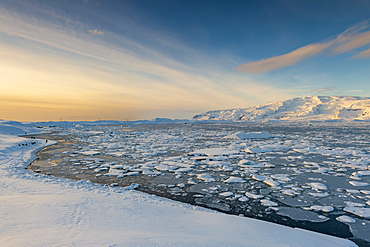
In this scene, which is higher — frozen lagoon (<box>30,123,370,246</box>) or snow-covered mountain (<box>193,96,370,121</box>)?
snow-covered mountain (<box>193,96,370,121</box>)

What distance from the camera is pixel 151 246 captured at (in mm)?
2199

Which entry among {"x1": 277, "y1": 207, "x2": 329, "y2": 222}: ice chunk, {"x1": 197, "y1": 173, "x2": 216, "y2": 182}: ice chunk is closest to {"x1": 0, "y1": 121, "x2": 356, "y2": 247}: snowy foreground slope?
{"x1": 277, "y1": 207, "x2": 329, "y2": 222}: ice chunk

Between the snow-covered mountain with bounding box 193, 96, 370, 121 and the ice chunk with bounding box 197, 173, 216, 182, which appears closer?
the ice chunk with bounding box 197, 173, 216, 182

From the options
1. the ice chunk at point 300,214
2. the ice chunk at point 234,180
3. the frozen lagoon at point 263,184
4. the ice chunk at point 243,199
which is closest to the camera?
the ice chunk at point 300,214

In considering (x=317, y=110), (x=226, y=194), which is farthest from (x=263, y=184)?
(x=317, y=110)

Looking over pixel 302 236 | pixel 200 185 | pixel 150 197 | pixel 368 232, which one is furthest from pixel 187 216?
pixel 368 232

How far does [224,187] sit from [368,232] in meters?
3.34

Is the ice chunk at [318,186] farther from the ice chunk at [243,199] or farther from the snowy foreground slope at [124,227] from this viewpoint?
the snowy foreground slope at [124,227]

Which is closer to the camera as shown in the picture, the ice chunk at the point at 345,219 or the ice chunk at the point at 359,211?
the ice chunk at the point at 345,219

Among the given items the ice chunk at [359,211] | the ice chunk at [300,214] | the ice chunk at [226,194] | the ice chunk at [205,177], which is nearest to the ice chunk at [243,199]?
the ice chunk at [226,194]

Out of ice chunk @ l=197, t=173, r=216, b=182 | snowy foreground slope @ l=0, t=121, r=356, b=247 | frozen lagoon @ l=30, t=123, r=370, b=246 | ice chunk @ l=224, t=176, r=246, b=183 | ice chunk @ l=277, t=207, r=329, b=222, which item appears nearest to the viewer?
snowy foreground slope @ l=0, t=121, r=356, b=247

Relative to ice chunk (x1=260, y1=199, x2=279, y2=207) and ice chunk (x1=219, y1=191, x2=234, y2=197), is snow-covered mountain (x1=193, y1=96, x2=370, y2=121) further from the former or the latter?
ice chunk (x1=260, y1=199, x2=279, y2=207)

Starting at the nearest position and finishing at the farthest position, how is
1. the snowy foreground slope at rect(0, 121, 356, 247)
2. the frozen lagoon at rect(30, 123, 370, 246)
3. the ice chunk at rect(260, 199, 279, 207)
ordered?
the snowy foreground slope at rect(0, 121, 356, 247), the frozen lagoon at rect(30, 123, 370, 246), the ice chunk at rect(260, 199, 279, 207)

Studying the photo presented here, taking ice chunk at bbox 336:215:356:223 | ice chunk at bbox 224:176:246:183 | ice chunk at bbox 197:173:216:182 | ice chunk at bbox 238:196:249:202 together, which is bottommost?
ice chunk at bbox 197:173:216:182
